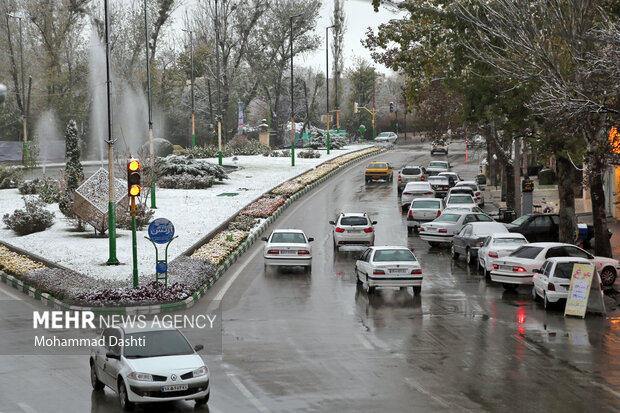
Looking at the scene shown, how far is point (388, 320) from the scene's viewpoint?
816 inches

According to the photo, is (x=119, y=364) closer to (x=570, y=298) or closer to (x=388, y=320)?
(x=388, y=320)

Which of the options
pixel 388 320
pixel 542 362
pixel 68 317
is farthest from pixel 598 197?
pixel 68 317

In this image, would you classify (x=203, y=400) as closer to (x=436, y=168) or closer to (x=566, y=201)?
(x=566, y=201)

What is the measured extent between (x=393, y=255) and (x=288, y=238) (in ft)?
18.6

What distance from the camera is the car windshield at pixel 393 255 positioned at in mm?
24578

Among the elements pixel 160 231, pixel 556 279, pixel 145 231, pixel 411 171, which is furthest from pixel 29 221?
pixel 411 171

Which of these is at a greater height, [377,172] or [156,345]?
[377,172]

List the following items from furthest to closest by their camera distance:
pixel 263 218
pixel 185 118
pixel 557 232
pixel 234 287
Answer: pixel 185 118
pixel 263 218
pixel 557 232
pixel 234 287

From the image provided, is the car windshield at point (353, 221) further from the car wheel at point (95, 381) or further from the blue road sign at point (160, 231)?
the car wheel at point (95, 381)

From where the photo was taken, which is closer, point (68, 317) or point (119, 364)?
point (119, 364)

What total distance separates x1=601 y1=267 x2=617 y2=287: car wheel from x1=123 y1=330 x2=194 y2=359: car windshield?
15666 millimetres

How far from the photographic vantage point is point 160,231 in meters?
23.9

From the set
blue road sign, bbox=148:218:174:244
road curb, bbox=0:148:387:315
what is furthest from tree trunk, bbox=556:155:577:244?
blue road sign, bbox=148:218:174:244

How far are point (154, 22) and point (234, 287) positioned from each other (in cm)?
6148
